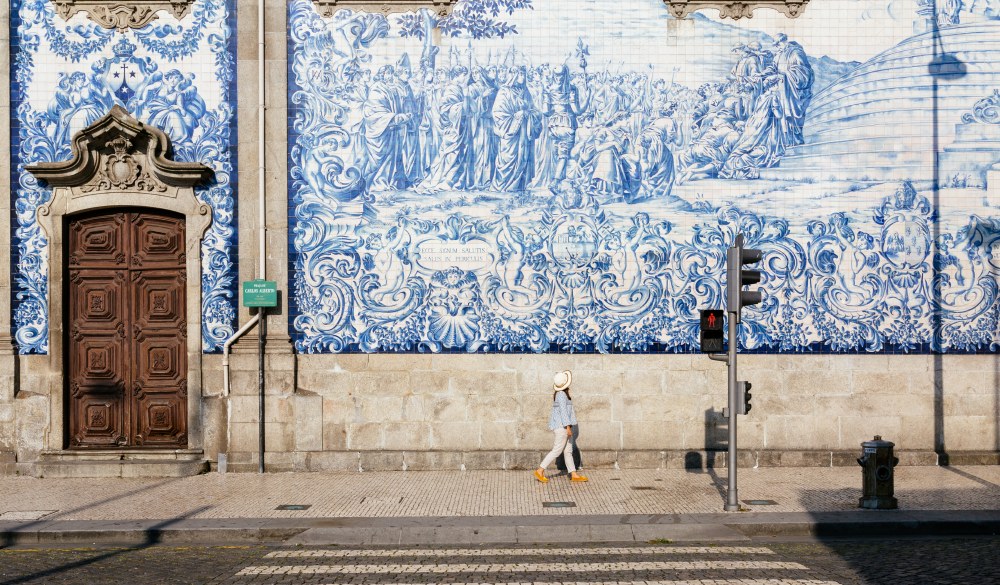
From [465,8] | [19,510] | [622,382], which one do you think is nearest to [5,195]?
[19,510]

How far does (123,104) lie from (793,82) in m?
9.28

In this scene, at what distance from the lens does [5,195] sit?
1438cm

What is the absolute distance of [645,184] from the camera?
565 inches

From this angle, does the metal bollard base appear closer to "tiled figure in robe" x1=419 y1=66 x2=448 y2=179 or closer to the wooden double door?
"tiled figure in robe" x1=419 y1=66 x2=448 y2=179

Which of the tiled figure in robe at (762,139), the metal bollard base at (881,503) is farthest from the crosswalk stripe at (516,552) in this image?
the tiled figure in robe at (762,139)

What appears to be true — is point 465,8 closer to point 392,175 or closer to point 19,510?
point 392,175

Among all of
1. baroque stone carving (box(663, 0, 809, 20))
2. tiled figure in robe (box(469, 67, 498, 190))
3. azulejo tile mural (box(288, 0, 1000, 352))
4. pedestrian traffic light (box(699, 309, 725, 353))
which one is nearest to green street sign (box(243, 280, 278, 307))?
azulejo tile mural (box(288, 0, 1000, 352))

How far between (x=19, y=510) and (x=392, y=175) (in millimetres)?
6251

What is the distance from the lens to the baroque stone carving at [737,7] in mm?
14453

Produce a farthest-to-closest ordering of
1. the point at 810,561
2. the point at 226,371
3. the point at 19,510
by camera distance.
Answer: the point at 226,371, the point at 19,510, the point at 810,561

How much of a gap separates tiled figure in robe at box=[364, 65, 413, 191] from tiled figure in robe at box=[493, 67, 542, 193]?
127 cm

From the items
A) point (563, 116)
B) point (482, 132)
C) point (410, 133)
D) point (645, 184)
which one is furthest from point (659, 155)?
point (410, 133)

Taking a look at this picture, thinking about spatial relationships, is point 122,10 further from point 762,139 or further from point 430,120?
point 762,139

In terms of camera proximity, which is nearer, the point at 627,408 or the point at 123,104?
the point at 627,408
